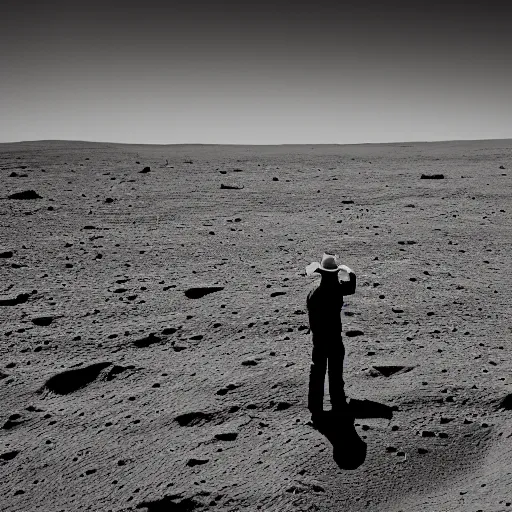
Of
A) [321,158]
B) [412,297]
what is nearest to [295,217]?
[412,297]

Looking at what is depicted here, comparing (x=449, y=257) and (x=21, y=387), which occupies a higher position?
(x=449, y=257)

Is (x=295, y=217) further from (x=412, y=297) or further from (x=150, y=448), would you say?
(x=150, y=448)

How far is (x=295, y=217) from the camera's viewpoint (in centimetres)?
1062

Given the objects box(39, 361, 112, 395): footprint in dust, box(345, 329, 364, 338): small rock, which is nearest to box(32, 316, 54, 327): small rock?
box(39, 361, 112, 395): footprint in dust

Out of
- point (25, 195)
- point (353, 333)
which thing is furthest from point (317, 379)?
point (25, 195)

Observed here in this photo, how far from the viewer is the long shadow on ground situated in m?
4.19

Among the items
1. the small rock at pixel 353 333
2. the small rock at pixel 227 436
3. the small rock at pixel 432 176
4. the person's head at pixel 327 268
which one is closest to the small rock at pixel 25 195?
the small rock at pixel 353 333

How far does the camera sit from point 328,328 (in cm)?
457

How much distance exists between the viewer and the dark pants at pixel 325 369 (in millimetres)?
4602

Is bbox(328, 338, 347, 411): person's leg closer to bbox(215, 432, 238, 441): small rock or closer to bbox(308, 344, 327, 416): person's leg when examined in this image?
bbox(308, 344, 327, 416): person's leg

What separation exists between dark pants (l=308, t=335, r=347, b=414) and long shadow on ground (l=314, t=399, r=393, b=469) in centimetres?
10

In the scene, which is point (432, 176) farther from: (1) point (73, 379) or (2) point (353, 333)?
(1) point (73, 379)

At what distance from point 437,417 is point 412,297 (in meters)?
2.42

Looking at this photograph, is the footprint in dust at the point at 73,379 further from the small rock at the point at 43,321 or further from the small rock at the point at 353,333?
the small rock at the point at 353,333
